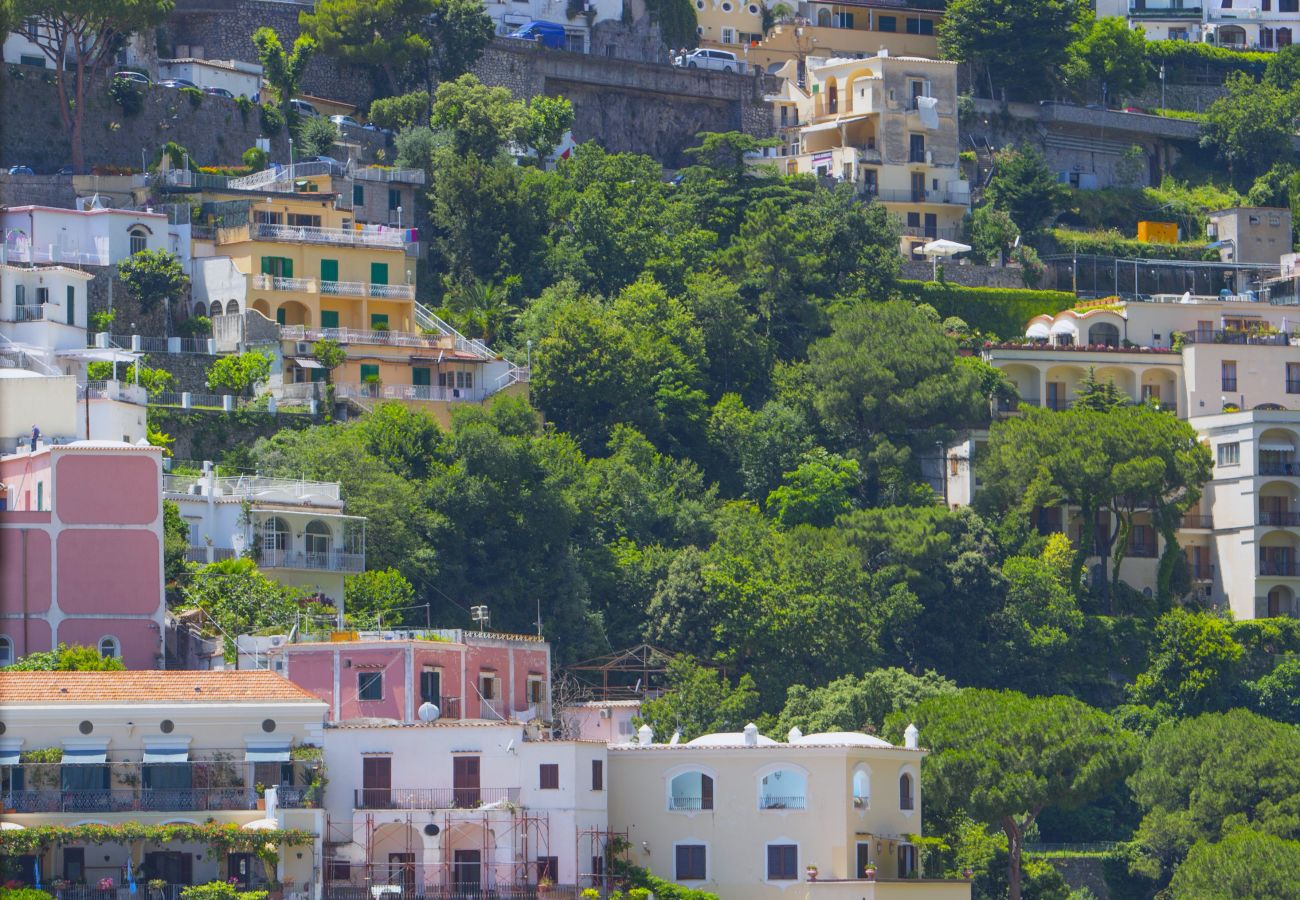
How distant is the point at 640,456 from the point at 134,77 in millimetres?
22118

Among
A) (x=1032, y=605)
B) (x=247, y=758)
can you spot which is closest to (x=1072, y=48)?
(x=1032, y=605)

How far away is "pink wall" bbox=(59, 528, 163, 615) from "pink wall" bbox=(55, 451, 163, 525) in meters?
0.34

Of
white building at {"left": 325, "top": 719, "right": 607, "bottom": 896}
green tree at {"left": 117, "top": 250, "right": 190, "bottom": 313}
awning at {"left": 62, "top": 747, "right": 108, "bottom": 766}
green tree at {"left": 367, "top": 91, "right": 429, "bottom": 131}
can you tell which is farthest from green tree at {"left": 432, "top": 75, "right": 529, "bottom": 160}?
awning at {"left": 62, "top": 747, "right": 108, "bottom": 766}

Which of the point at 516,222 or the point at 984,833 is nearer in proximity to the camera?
the point at 984,833

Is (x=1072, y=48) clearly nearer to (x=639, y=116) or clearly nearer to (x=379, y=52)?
(x=639, y=116)

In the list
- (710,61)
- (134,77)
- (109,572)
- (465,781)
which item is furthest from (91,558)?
(710,61)

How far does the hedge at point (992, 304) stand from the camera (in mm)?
101750

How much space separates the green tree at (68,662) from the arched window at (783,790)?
42.7 ft

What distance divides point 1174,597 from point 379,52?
101 ft

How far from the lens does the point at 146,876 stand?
57656mm

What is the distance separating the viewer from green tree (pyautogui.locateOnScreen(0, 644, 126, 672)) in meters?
62.6

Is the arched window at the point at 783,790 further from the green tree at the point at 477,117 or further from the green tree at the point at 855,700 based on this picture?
the green tree at the point at 477,117

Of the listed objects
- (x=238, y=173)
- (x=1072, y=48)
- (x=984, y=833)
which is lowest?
(x=984, y=833)

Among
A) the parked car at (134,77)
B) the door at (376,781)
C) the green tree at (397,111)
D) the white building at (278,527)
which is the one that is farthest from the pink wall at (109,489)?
the green tree at (397,111)
